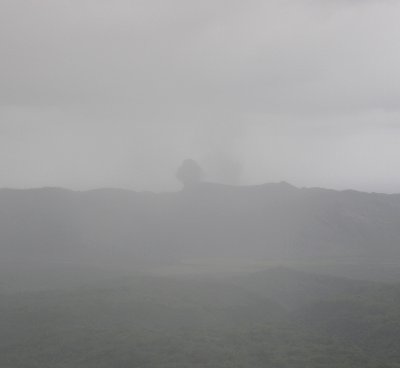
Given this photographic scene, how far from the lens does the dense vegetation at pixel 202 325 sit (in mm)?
25797

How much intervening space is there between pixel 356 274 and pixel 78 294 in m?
30.4

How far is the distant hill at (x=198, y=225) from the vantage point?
74812 mm

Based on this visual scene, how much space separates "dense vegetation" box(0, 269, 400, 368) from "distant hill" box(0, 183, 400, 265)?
89.5 ft

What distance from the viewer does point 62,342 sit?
28734 millimetres

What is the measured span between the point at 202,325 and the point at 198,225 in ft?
178

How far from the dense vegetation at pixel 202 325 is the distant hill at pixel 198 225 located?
27.3 metres

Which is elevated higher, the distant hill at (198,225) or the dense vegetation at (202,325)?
the distant hill at (198,225)

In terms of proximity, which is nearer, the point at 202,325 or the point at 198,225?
the point at 202,325

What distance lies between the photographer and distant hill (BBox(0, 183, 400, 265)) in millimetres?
74812

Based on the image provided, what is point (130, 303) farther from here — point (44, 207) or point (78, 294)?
point (44, 207)

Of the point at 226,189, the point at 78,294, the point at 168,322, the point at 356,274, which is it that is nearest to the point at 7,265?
the point at 78,294

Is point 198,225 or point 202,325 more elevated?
point 198,225

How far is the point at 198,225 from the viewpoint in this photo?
286 ft

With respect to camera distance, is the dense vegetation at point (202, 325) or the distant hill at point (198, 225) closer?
the dense vegetation at point (202, 325)
